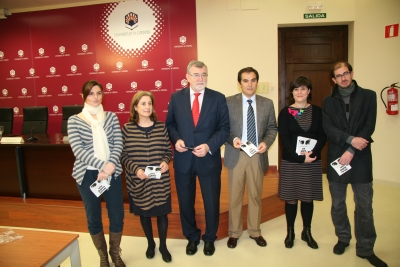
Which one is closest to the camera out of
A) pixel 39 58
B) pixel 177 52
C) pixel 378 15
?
pixel 378 15

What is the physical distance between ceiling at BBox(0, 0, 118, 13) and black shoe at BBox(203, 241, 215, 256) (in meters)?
4.69

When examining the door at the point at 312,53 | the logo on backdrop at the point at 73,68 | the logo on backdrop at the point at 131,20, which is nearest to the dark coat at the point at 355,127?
the door at the point at 312,53

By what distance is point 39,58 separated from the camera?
5.58 m

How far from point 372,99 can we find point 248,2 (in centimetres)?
318

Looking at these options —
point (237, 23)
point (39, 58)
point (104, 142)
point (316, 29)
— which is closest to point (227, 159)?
point (104, 142)

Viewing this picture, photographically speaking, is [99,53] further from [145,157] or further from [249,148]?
[249,148]

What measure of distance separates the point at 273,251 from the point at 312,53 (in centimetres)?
366

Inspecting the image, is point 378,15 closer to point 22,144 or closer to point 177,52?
point 177,52

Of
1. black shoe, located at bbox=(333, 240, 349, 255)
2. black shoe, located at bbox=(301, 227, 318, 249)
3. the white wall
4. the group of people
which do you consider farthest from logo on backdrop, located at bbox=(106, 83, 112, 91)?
black shoe, located at bbox=(333, 240, 349, 255)

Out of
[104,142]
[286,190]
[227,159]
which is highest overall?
[104,142]

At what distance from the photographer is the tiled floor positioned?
230cm

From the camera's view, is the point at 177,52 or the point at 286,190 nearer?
the point at 286,190

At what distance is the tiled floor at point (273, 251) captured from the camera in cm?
230

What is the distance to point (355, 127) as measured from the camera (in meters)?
2.21
